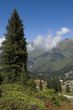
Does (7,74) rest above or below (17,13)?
below

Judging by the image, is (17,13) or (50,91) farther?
(17,13)

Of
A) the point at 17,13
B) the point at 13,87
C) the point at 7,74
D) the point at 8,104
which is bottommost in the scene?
the point at 8,104

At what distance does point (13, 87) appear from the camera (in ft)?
75.4

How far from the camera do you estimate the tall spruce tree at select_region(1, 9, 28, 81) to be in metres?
40.3

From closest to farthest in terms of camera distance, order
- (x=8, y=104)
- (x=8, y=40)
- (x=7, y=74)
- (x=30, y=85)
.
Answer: (x=8, y=104) → (x=30, y=85) → (x=7, y=74) → (x=8, y=40)

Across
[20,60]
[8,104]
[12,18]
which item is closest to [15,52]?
[20,60]

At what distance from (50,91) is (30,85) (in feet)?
16.9

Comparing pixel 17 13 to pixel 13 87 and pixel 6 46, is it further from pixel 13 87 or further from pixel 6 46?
pixel 13 87

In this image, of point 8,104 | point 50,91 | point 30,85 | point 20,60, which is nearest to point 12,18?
point 20,60

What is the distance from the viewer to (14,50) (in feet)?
135

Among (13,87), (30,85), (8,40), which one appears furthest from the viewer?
(8,40)

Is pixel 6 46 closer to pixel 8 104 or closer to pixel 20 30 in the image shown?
pixel 20 30

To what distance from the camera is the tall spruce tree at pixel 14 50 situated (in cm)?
4031

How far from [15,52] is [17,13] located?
6858mm
